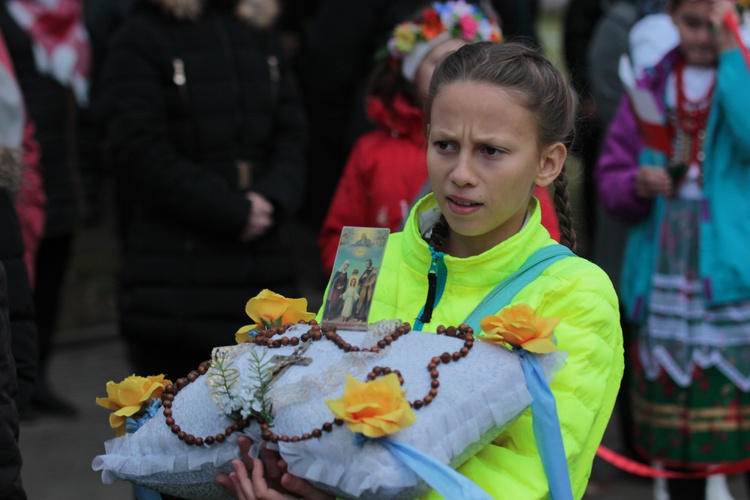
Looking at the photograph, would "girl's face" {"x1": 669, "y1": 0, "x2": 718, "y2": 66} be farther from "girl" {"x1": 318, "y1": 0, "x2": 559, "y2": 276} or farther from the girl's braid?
the girl's braid

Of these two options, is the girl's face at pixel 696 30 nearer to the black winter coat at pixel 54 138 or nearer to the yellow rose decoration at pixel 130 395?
the yellow rose decoration at pixel 130 395

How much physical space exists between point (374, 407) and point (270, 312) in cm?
53

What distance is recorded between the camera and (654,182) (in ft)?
14.2

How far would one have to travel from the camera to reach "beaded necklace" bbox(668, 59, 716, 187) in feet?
14.1

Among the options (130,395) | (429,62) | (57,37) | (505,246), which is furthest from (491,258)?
(57,37)

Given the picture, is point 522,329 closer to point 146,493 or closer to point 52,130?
point 146,493

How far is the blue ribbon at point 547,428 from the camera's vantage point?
84.5 inches

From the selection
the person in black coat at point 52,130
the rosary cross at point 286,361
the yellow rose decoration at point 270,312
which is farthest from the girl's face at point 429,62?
the person in black coat at point 52,130

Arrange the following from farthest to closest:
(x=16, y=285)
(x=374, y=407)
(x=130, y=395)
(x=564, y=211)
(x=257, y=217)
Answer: (x=257, y=217)
(x=16, y=285)
(x=564, y=211)
(x=130, y=395)
(x=374, y=407)

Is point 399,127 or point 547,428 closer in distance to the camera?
point 547,428

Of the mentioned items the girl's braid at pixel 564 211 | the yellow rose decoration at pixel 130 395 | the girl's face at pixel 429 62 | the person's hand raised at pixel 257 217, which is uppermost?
the girl's face at pixel 429 62

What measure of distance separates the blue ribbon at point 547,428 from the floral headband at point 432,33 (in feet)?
7.00

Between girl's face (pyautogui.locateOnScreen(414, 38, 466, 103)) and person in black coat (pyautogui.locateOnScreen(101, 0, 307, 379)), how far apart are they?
74cm

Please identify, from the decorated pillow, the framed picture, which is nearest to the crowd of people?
the framed picture
